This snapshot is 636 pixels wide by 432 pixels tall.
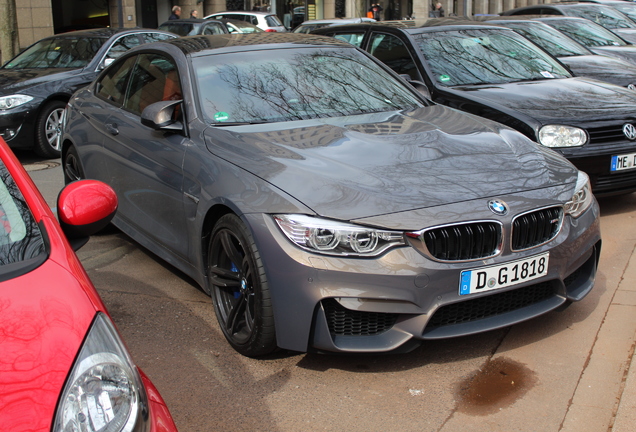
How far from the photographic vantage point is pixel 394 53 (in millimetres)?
7355

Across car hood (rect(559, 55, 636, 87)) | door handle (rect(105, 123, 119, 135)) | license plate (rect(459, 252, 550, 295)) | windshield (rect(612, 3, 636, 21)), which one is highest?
windshield (rect(612, 3, 636, 21))

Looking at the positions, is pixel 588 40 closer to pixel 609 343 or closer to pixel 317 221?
pixel 609 343

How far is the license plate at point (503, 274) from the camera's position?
3344mm

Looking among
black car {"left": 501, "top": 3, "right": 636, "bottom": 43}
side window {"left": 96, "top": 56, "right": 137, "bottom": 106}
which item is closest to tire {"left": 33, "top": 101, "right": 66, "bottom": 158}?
side window {"left": 96, "top": 56, "right": 137, "bottom": 106}

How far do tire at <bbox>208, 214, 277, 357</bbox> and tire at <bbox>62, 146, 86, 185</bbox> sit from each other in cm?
230

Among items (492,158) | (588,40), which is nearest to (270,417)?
(492,158)

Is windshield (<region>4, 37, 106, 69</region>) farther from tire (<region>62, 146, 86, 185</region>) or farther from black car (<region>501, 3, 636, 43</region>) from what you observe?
black car (<region>501, 3, 636, 43</region>)

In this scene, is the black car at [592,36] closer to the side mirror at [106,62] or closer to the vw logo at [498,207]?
the side mirror at [106,62]

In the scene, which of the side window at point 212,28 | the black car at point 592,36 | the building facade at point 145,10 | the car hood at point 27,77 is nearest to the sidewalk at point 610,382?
the black car at point 592,36

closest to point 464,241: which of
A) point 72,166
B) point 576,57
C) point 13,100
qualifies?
point 72,166

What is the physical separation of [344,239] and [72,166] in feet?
11.5

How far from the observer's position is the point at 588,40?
36.4ft

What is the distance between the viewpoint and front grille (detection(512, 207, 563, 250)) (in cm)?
349

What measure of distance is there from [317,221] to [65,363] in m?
1.59
